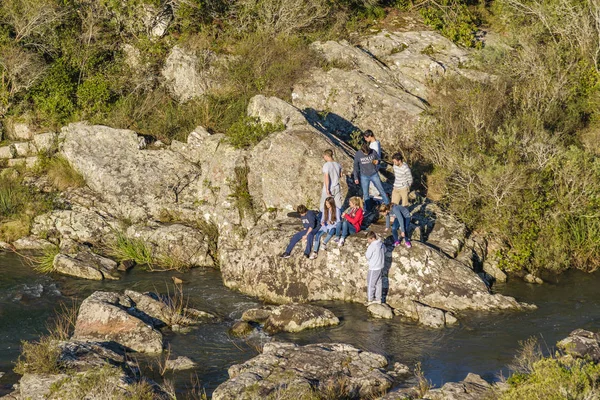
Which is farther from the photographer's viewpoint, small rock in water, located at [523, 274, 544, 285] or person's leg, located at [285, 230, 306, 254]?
small rock in water, located at [523, 274, 544, 285]

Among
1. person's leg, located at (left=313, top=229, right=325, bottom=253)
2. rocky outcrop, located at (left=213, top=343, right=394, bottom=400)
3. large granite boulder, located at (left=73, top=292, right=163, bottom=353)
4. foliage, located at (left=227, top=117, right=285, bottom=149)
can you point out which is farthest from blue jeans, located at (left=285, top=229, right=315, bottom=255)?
foliage, located at (left=227, top=117, right=285, bottom=149)

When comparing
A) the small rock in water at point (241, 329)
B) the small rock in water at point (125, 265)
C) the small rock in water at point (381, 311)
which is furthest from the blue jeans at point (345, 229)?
the small rock in water at point (125, 265)

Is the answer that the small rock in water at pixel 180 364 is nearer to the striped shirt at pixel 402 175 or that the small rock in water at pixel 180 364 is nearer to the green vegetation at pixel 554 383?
the green vegetation at pixel 554 383

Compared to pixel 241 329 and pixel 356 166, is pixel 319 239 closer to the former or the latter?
pixel 356 166

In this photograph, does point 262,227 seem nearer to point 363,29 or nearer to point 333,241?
point 333,241

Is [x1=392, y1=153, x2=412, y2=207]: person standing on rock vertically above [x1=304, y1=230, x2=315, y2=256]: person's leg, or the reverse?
[x1=392, y1=153, x2=412, y2=207]: person standing on rock

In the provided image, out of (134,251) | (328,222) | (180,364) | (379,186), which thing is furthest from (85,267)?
(379,186)

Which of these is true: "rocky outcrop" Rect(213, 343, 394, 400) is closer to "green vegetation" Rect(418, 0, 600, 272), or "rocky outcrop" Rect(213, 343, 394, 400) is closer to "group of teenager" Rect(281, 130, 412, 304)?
"group of teenager" Rect(281, 130, 412, 304)
